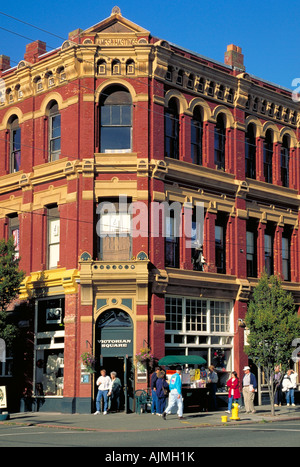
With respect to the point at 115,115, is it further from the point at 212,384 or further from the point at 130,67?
the point at 212,384

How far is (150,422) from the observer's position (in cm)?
2512

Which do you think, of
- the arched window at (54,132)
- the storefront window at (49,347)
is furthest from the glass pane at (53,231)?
the arched window at (54,132)

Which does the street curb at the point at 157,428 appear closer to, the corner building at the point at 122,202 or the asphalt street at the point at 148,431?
the asphalt street at the point at 148,431

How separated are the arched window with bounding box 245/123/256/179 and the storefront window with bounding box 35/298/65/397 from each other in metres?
11.9

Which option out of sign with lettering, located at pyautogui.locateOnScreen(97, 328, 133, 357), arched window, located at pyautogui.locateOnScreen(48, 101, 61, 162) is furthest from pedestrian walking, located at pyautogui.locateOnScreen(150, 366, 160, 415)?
arched window, located at pyautogui.locateOnScreen(48, 101, 61, 162)

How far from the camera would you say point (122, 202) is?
31.2 metres

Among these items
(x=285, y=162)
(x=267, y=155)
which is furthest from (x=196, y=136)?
(x=285, y=162)

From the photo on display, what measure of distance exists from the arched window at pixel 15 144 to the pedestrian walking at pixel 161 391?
1356 cm

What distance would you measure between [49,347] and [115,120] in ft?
33.3

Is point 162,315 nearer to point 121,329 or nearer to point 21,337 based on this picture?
point 121,329

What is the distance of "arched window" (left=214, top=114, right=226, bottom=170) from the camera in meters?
35.3

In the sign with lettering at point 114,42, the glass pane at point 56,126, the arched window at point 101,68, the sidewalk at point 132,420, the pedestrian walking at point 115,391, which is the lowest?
the sidewalk at point 132,420

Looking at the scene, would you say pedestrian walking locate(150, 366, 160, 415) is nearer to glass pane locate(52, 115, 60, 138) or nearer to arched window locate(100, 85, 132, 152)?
arched window locate(100, 85, 132, 152)

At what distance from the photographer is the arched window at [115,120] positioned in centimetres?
3173
